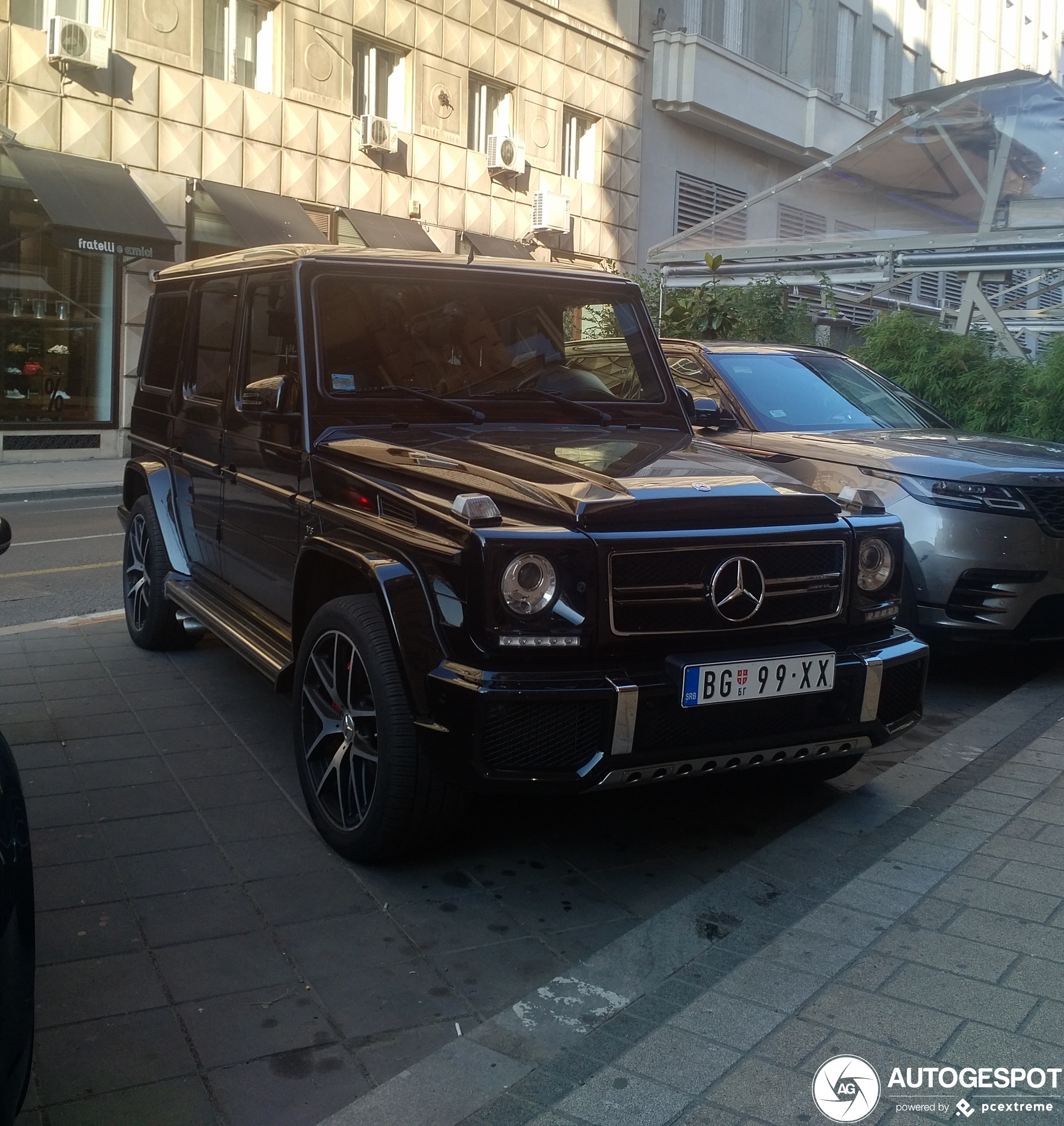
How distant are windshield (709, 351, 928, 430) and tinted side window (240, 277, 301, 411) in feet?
9.83

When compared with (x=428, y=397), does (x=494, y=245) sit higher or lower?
higher

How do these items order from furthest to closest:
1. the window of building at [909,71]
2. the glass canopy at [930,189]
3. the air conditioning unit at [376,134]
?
the window of building at [909,71]
the air conditioning unit at [376,134]
the glass canopy at [930,189]

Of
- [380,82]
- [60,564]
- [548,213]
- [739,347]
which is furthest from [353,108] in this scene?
[739,347]

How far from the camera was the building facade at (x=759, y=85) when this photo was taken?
2656 cm

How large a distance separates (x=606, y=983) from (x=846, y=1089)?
73 centimetres

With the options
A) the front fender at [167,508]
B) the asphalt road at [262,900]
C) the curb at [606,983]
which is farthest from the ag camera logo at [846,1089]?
the front fender at [167,508]

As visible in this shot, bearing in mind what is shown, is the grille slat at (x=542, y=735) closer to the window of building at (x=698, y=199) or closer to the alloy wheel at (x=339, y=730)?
the alloy wheel at (x=339, y=730)

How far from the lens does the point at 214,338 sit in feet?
18.6

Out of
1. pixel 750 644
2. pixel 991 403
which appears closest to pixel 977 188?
pixel 991 403

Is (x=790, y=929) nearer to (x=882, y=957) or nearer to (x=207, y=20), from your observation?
(x=882, y=957)

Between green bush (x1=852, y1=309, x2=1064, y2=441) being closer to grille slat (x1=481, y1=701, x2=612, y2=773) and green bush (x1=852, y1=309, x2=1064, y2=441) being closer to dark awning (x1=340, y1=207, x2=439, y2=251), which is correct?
grille slat (x1=481, y1=701, x2=612, y2=773)

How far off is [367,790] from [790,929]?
131cm

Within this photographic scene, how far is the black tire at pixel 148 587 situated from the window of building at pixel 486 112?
18355 millimetres

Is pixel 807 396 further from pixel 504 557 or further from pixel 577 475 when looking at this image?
pixel 504 557
